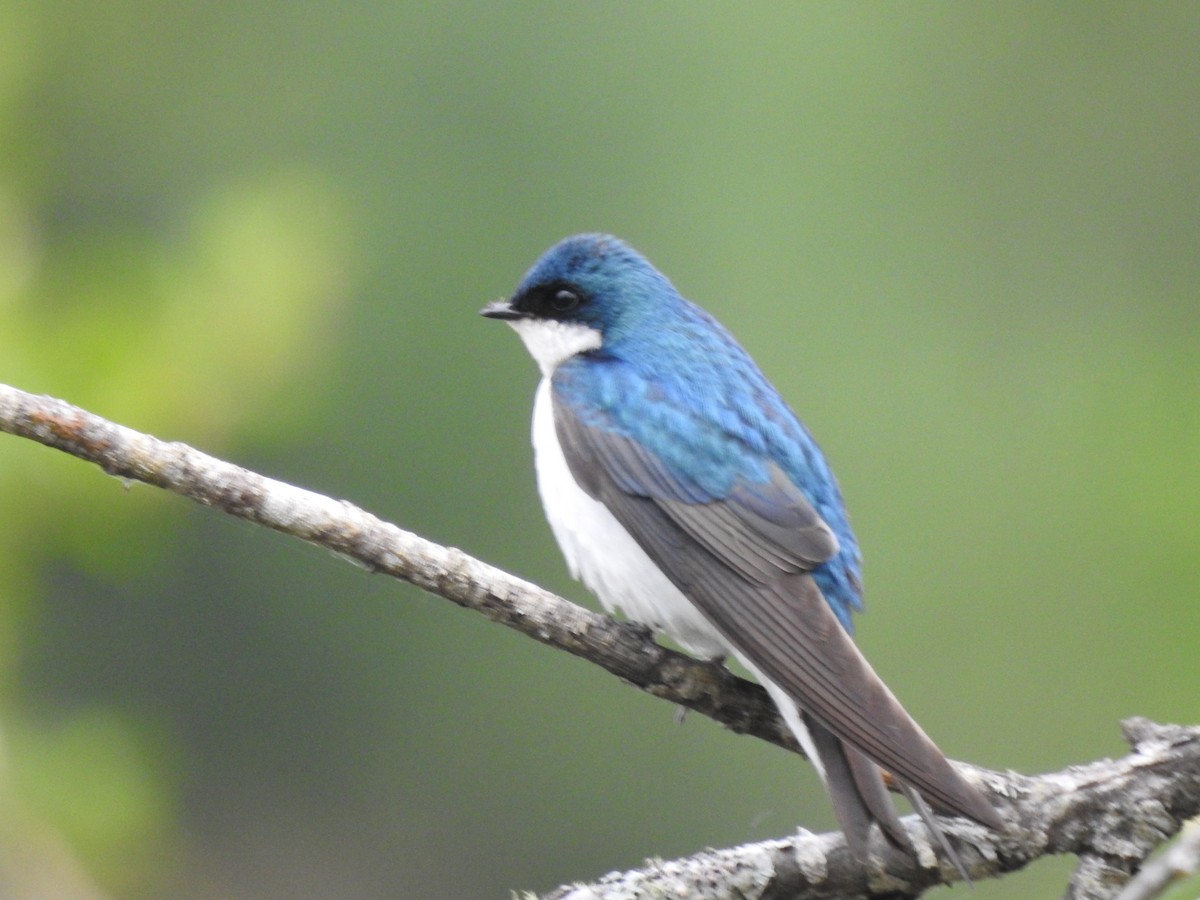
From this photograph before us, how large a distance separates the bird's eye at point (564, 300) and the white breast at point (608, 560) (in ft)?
0.50

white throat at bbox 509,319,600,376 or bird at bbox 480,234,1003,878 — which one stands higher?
white throat at bbox 509,319,600,376

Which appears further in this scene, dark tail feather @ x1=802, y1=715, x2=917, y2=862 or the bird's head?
the bird's head

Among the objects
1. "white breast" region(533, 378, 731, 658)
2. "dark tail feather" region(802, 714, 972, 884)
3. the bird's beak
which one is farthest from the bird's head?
"dark tail feather" region(802, 714, 972, 884)

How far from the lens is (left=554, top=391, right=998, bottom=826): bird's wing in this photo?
129 cm

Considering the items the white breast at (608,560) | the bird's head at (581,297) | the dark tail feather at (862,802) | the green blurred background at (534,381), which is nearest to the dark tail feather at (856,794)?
the dark tail feather at (862,802)

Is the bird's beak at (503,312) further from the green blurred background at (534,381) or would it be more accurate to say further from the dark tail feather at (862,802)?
the dark tail feather at (862,802)

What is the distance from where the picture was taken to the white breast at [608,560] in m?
1.58

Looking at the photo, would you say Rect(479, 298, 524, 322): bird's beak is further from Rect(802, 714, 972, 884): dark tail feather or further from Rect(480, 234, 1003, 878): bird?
Rect(802, 714, 972, 884): dark tail feather

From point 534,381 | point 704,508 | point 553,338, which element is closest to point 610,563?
point 704,508

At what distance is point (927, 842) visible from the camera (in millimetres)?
1292

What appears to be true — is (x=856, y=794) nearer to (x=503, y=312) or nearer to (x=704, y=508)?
(x=704, y=508)

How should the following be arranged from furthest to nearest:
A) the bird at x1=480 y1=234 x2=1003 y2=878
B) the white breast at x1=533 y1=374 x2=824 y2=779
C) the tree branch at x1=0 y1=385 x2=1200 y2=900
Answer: the white breast at x1=533 y1=374 x2=824 y2=779
the bird at x1=480 y1=234 x2=1003 y2=878
the tree branch at x1=0 y1=385 x2=1200 y2=900

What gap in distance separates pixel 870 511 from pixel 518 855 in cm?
110

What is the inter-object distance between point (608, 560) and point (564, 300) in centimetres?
41
